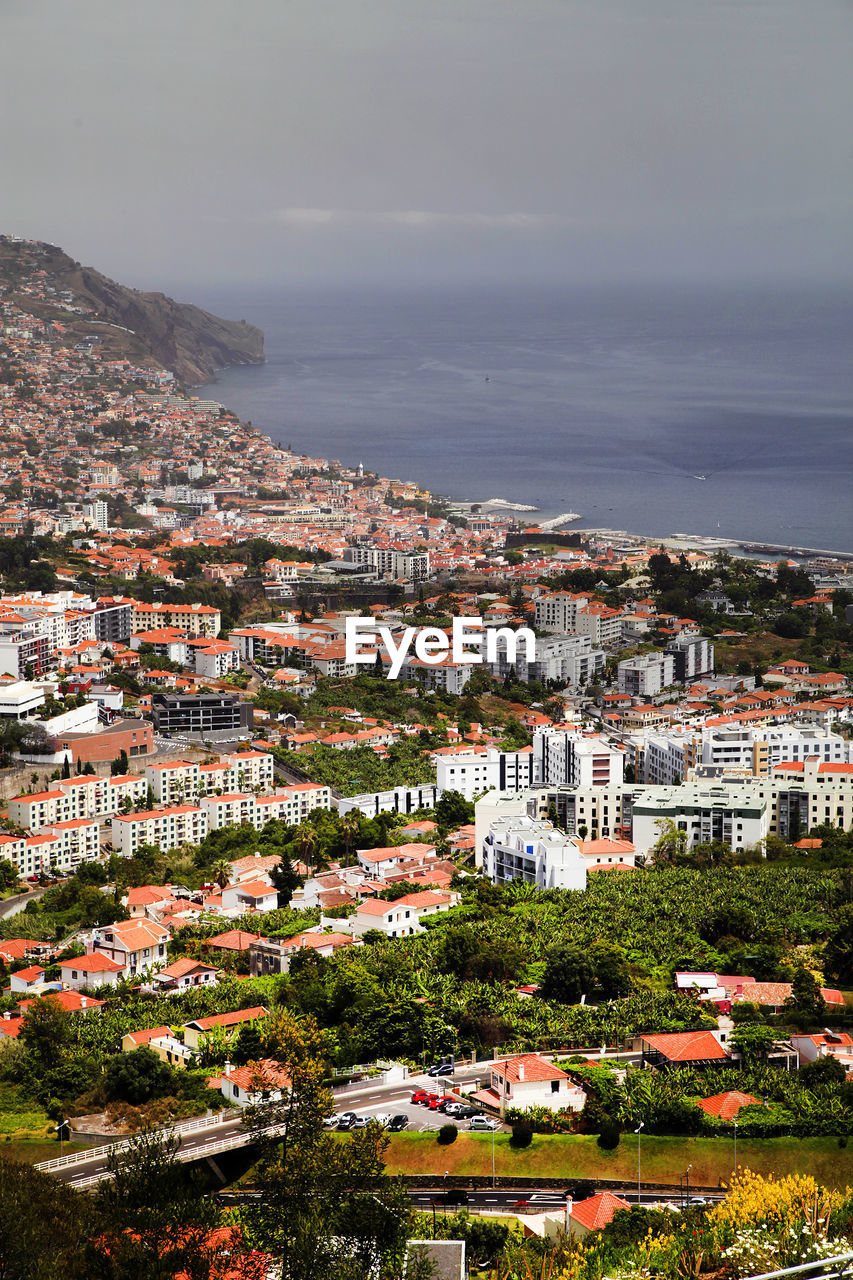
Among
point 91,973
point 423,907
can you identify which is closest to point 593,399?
point 423,907

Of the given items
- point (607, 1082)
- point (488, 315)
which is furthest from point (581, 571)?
point (488, 315)

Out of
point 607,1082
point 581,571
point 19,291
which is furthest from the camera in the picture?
point 19,291

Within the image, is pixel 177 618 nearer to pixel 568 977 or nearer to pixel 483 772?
pixel 483 772

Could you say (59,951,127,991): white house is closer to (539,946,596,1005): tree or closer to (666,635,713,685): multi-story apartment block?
(539,946,596,1005): tree

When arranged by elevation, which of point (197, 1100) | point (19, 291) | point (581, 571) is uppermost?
point (19, 291)

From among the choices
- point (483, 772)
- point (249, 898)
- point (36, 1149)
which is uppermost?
point (483, 772)

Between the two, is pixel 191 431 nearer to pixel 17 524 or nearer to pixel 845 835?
pixel 17 524
